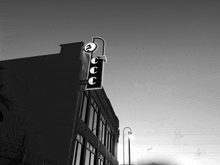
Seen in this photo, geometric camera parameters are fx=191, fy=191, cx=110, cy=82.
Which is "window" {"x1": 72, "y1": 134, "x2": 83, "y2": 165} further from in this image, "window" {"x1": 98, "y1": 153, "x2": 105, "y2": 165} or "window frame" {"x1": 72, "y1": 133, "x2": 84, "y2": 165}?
"window" {"x1": 98, "y1": 153, "x2": 105, "y2": 165}

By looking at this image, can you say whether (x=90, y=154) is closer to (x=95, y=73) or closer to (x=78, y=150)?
(x=78, y=150)

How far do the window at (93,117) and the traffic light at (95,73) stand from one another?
428 cm

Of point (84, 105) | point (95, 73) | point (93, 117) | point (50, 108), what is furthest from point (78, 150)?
point (95, 73)

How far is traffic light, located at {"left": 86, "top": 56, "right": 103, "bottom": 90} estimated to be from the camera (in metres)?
16.1

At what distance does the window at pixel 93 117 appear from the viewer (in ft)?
64.3

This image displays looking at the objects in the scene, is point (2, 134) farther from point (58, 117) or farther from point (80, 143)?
point (80, 143)

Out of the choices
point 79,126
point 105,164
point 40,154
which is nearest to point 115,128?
point 105,164

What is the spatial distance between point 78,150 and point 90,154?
3.33 m

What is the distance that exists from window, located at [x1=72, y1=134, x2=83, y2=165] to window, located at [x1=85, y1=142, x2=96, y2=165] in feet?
5.32

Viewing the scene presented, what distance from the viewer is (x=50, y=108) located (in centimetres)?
1527

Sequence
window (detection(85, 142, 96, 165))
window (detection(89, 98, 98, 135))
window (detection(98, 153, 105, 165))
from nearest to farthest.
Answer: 1. window (detection(85, 142, 96, 165))
2. window (detection(89, 98, 98, 135))
3. window (detection(98, 153, 105, 165))

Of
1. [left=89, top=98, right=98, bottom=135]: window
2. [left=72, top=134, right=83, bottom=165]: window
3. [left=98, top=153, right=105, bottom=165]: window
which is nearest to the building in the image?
[left=72, top=134, right=83, bottom=165]: window

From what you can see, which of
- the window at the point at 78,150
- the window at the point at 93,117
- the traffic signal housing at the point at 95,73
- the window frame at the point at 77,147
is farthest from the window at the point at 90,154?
the traffic signal housing at the point at 95,73

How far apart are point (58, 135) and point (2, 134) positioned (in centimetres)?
495
